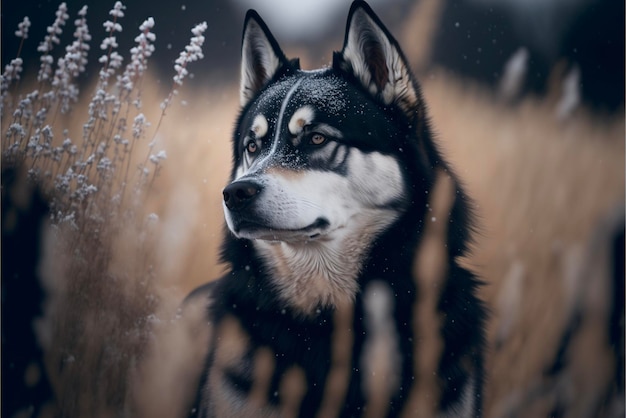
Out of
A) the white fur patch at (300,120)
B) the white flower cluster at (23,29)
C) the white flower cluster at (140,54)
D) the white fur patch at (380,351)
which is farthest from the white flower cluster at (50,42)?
the white fur patch at (380,351)

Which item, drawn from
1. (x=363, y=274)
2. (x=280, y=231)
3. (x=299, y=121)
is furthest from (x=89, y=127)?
(x=363, y=274)

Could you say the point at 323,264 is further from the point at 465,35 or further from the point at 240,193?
the point at 465,35

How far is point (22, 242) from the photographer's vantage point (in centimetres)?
351

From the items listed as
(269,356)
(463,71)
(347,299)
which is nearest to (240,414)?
(269,356)

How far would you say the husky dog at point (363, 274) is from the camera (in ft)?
9.26

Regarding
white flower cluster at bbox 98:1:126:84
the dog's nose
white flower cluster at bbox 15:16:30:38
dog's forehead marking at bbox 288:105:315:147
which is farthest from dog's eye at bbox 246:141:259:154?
white flower cluster at bbox 15:16:30:38

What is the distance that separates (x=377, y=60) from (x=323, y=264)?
1037mm

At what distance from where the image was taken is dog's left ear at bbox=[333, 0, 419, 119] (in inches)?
112

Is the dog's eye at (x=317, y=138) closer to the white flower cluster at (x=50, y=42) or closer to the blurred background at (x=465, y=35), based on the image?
the blurred background at (x=465, y=35)

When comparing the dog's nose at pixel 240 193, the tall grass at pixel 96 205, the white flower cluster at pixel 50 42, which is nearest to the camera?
the dog's nose at pixel 240 193

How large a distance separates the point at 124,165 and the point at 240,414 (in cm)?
157

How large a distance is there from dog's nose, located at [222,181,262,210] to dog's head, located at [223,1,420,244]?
0.01 meters

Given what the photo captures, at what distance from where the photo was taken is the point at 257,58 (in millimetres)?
3211

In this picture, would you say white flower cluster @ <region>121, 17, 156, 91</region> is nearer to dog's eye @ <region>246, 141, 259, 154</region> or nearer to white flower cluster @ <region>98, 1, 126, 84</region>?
white flower cluster @ <region>98, 1, 126, 84</region>
